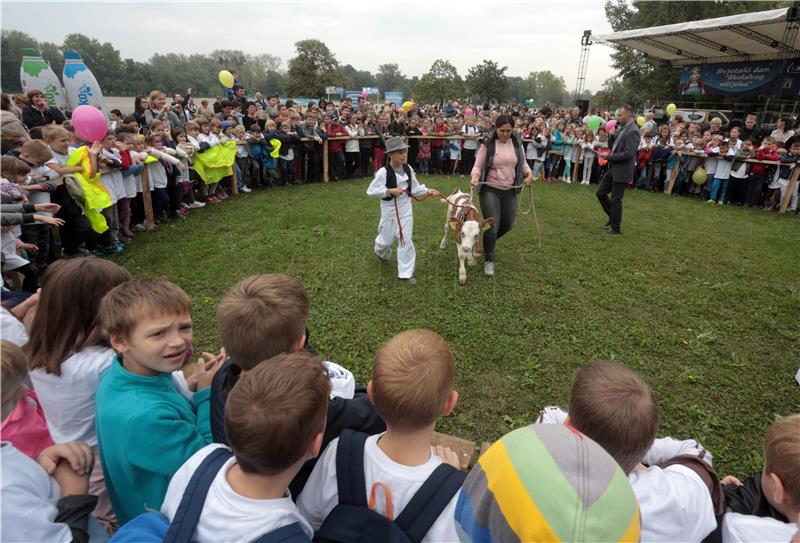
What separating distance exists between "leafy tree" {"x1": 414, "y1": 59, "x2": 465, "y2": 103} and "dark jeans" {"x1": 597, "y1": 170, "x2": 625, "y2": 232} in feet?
190

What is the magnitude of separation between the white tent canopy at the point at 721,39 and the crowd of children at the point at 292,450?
18773mm

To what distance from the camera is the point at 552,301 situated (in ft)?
18.1

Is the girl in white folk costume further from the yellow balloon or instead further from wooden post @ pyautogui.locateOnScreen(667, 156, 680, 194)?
the yellow balloon

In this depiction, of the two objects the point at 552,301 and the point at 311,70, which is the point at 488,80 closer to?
the point at 311,70

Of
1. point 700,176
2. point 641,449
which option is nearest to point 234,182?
point 641,449

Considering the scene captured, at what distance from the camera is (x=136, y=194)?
736 centimetres

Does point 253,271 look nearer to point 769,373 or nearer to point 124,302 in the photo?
point 124,302

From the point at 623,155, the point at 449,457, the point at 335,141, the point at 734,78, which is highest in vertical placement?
the point at 734,78

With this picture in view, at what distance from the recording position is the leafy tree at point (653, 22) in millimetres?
29172

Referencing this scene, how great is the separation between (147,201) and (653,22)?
→ 37.2 metres

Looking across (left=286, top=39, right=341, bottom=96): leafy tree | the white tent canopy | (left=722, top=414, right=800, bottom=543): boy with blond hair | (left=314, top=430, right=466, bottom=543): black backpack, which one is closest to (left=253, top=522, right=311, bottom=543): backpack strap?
(left=314, top=430, right=466, bottom=543): black backpack

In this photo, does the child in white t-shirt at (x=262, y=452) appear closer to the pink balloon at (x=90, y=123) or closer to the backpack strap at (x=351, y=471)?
the backpack strap at (x=351, y=471)

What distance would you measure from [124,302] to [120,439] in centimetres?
58

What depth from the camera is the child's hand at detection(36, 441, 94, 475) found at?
61.1 inches
